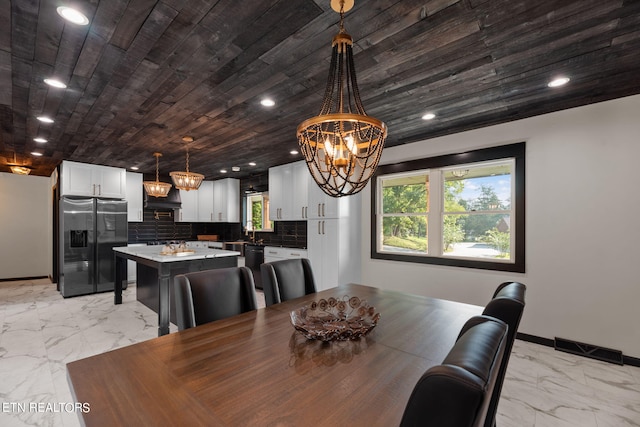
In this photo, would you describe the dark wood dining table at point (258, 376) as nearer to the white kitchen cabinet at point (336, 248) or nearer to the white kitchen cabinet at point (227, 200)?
the white kitchen cabinet at point (336, 248)

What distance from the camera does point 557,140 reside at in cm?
299

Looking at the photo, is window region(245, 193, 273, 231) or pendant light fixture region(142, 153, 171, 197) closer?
pendant light fixture region(142, 153, 171, 197)

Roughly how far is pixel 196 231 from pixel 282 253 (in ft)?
10.6

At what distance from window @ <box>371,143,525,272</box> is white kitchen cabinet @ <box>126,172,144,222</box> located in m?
4.92

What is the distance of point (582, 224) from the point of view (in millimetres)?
2855

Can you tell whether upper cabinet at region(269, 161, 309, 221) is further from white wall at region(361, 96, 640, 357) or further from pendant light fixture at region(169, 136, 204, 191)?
white wall at region(361, 96, 640, 357)

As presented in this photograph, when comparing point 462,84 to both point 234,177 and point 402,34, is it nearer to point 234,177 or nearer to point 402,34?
point 402,34

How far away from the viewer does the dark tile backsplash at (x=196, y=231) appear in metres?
5.83

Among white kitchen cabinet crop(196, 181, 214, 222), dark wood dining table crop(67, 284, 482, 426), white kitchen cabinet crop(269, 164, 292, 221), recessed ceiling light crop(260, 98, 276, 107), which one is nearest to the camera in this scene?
dark wood dining table crop(67, 284, 482, 426)

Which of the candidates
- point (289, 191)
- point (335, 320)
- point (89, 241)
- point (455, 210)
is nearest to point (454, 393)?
point (335, 320)

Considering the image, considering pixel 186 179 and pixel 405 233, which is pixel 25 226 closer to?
pixel 186 179

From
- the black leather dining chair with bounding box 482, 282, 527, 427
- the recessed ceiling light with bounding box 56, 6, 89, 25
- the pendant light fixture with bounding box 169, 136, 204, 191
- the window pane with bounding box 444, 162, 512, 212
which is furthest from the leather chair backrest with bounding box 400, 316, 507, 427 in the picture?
the pendant light fixture with bounding box 169, 136, 204, 191

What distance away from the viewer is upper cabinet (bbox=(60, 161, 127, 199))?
16.2 feet

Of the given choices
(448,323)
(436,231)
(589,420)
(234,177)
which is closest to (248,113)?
(448,323)
